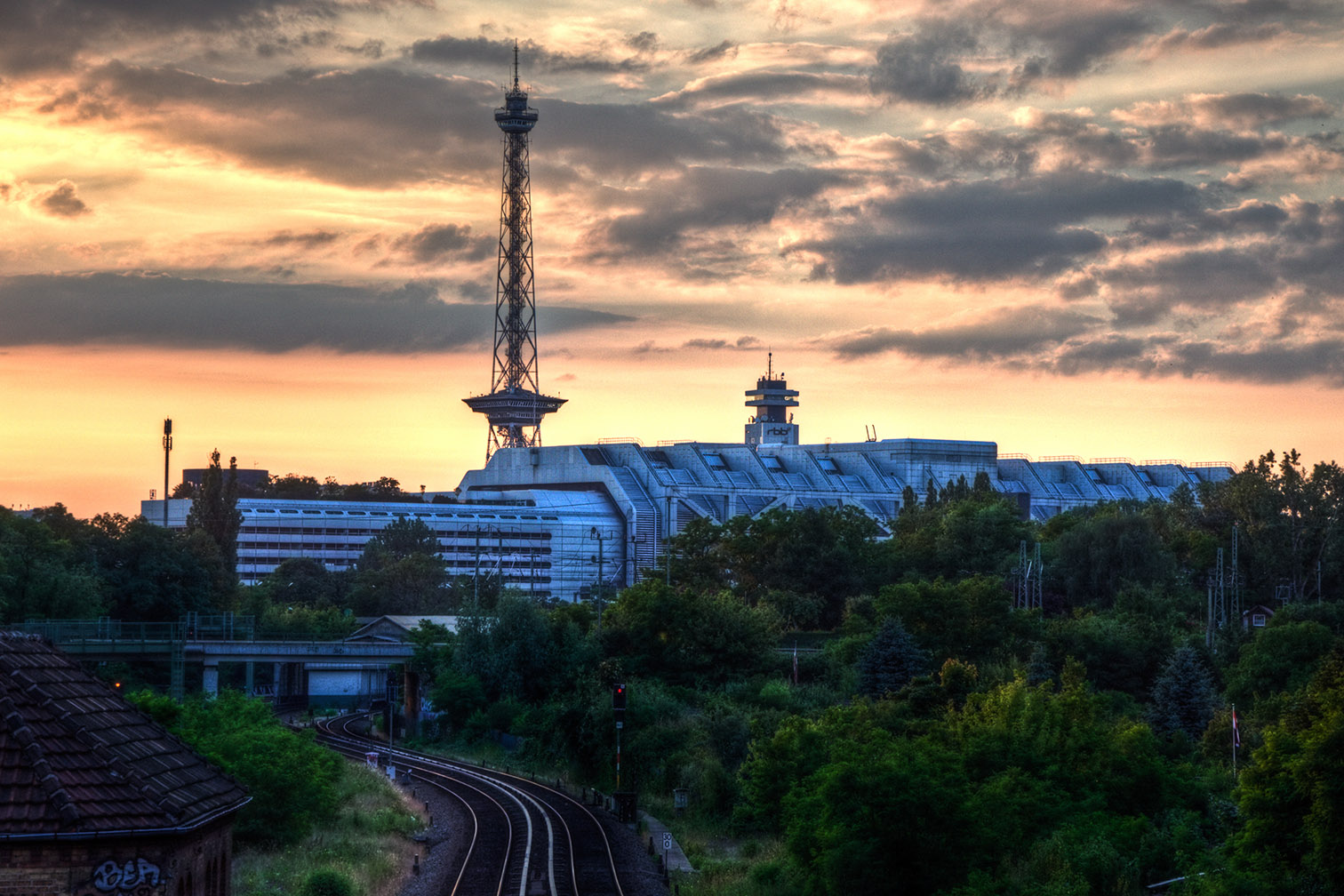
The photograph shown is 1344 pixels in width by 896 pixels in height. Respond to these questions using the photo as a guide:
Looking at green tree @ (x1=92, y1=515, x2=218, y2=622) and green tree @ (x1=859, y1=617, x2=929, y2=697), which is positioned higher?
green tree @ (x1=92, y1=515, x2=218, y2=622)

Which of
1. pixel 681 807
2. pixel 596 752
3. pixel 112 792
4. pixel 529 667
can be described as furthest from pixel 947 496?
pixel 112 792

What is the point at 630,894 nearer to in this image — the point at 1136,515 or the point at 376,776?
the point at 376,776

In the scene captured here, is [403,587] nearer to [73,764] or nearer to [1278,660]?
[1278,660]

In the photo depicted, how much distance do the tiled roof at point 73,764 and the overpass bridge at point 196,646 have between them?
5213 centimetres

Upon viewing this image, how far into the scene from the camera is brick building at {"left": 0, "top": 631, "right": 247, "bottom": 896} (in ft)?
46.7

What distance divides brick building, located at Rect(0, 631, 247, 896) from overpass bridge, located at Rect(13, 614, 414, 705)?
2078 inches

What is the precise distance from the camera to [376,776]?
5425 centimetres

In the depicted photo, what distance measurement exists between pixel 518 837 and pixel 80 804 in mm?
29527

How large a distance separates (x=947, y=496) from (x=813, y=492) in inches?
1313

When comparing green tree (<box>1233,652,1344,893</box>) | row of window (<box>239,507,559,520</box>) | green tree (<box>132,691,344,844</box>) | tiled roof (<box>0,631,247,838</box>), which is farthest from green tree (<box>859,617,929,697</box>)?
row of window (<box>239,507,559,520</box>)

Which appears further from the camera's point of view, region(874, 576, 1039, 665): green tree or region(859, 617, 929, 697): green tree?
region(874, 576, 1039, 665): green tree

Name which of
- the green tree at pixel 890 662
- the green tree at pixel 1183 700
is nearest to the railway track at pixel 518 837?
the green tree at pixel 890 662

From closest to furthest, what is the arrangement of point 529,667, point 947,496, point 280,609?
point 529,667 < point 280,609 < point 947,496

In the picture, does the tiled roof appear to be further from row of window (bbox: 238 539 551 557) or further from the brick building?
row of window (bbox: 238 539 551 557)
